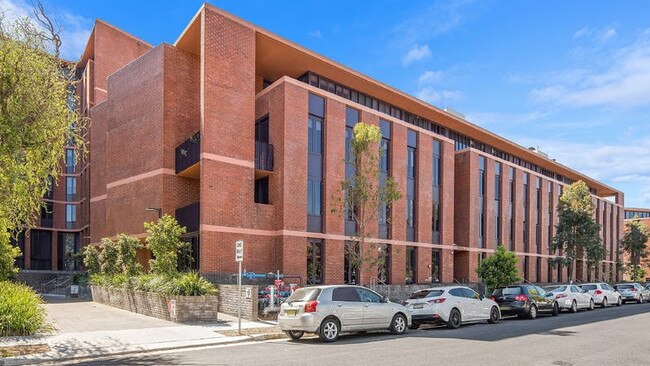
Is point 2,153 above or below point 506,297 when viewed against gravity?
above

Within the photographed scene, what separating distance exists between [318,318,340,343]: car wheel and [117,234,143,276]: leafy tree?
14.3 metres

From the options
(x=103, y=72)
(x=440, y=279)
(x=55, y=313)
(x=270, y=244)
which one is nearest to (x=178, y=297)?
(x=55, y=313)

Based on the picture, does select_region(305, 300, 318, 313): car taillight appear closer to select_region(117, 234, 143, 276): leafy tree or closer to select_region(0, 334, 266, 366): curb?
select_region(0, 334, 266, 366): curb

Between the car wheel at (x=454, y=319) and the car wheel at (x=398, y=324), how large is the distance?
2.24 metres

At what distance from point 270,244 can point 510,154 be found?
1244 inches

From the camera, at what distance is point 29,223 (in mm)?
14023

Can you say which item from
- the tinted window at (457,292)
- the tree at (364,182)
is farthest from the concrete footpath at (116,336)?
the tree at (364,182)

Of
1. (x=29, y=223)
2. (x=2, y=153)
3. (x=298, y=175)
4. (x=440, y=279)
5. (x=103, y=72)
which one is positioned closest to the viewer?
(x=2, y=153)

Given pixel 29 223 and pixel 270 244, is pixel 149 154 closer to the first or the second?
pixel 270 244

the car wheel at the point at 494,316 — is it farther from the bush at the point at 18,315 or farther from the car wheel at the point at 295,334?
the bush at the point at 18,315

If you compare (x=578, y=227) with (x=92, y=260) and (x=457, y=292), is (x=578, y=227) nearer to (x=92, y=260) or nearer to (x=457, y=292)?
(x=457, y=292)

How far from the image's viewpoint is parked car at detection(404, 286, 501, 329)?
17.4m

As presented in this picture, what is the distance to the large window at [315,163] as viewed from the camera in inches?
1053

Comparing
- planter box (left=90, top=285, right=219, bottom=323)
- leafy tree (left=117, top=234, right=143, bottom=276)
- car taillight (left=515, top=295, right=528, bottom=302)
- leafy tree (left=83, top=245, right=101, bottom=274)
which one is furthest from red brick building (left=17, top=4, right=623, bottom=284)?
car taillight (left=515, top=295, right=528, bottom=302)
